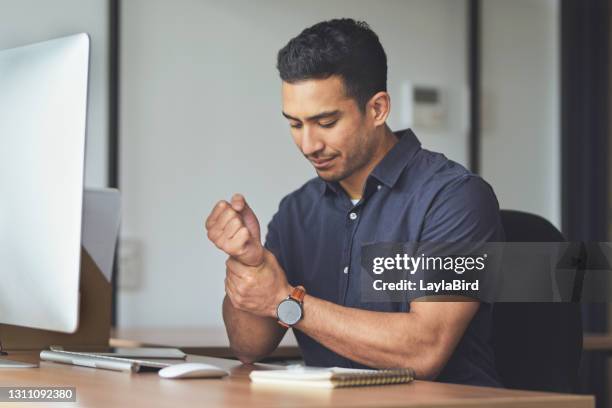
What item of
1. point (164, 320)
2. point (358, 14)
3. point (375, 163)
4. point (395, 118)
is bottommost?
point (164, 320)

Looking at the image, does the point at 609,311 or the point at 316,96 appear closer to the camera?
the point at 316,96

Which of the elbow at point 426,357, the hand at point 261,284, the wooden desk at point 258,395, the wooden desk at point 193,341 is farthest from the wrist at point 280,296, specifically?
the wooden desk at point 193,341

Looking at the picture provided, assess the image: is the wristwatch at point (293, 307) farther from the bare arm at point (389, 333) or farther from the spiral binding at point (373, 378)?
the spiral binding at point (373, 378)

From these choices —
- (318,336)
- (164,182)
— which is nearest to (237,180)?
(164,182)

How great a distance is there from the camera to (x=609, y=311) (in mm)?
3928

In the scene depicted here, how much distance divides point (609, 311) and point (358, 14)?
1479 millimetres

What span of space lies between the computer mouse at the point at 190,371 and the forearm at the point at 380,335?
359 mm

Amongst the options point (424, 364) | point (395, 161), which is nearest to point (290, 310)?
point (424, 364)

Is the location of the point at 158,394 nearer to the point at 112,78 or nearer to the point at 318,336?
the point at 318,336

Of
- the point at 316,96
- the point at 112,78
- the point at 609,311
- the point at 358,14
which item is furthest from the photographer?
the point at 609,311

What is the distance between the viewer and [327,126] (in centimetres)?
197

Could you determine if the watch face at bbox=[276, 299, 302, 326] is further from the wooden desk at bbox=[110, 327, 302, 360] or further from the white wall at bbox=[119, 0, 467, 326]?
the white wall at bbox=[119, 0, 467, 326]

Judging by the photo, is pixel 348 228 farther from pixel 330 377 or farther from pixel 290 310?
pixel 330 377

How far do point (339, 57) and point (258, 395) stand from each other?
3.39 feet
